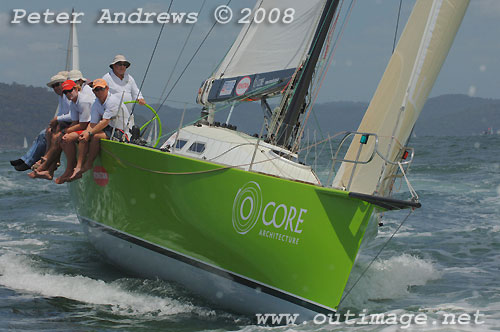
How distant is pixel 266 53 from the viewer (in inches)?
312

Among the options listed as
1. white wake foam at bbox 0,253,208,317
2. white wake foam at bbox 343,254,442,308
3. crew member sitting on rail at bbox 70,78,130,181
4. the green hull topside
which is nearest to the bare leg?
crew member sitting on rail at bbox 70,78,130,181

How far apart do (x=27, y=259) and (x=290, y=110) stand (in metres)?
3.78

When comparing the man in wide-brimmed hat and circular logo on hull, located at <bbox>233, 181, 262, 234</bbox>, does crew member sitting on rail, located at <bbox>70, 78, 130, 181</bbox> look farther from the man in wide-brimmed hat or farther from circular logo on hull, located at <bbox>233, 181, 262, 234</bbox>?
circular logo on hull, located at <bbox>233, 181, 262, 234</bbox>

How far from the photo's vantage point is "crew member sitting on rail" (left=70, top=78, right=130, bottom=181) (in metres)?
7.03

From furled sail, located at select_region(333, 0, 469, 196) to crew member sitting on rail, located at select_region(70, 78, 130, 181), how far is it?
2.80 m

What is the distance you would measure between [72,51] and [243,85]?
10.5m

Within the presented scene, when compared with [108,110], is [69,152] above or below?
below

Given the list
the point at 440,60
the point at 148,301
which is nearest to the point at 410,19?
the point at 440,60

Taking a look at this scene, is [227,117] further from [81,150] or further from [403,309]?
[403,309]

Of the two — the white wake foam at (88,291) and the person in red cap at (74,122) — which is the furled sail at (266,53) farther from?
the white wake foam at (88,291)

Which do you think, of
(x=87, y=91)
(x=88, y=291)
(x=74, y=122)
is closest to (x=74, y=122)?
(x=74, y=122)

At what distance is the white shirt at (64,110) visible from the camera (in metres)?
7.47

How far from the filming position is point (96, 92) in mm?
7062

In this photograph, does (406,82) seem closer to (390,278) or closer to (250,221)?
(250,221)
